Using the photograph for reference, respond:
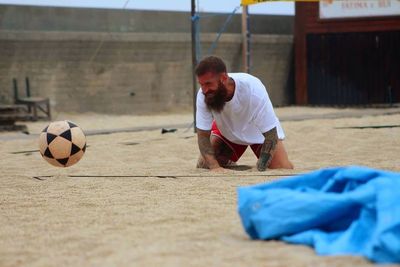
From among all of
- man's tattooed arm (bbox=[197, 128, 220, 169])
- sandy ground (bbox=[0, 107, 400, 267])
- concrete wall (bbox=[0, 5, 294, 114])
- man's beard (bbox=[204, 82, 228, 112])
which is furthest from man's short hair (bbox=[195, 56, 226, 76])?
concrete wall (bbox=[0, 5, 294, 114])

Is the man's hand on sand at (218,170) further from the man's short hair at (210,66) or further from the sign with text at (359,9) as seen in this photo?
the sign with text at (359,9)

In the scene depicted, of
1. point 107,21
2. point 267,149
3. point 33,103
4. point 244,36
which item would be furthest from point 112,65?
point 267,149

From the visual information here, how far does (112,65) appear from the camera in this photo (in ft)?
60.5

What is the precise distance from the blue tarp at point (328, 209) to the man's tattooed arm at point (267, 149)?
286 cm

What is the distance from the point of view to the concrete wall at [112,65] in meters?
17.0

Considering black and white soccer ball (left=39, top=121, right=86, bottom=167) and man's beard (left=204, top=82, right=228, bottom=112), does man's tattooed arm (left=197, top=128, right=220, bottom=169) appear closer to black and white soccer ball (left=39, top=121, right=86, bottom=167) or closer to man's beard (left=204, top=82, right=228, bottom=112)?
man's beard (left=204, top=82, right=228, bottom=112)

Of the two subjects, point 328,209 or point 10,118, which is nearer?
point 328,209

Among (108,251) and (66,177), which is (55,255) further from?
(66,177)

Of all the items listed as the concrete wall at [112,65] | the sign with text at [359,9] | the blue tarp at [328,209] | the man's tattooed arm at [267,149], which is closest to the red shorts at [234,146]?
the man's tattooed arm at [267,149]

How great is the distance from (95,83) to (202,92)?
1198cm

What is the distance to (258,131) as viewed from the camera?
23.2ft

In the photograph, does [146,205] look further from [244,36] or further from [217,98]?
[244,36]

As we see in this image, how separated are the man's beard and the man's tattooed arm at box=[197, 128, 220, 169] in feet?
0.98

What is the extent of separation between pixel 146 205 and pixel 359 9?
15881mm
